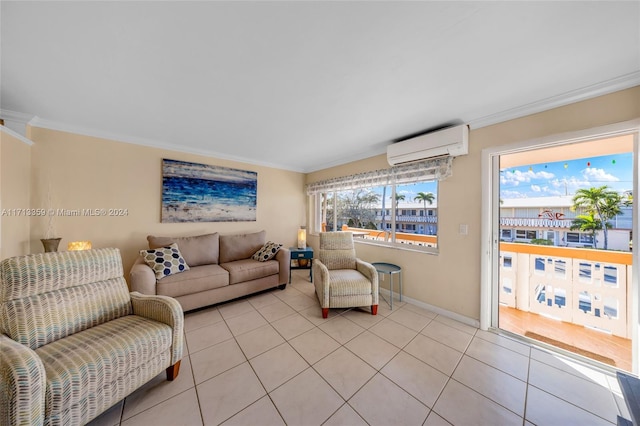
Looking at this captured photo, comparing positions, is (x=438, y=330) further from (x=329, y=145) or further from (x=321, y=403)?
(x=329, y=145)

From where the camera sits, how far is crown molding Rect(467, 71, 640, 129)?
5.01ft

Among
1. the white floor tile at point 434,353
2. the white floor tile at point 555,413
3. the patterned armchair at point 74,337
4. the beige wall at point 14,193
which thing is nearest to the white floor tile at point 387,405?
the white floor tile at point 434,353

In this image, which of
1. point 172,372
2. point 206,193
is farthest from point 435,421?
point 206,193

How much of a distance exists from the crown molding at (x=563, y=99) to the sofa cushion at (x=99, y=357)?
3.48 m

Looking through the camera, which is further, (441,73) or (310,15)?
(441,73)

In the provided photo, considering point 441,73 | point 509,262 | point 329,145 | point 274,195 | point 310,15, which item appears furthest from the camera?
point 274,195

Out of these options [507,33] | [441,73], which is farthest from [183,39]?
[507,33]

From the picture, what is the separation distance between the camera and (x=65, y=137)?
2.42 meters

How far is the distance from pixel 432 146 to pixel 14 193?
446cm

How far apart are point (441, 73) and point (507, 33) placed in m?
0.38

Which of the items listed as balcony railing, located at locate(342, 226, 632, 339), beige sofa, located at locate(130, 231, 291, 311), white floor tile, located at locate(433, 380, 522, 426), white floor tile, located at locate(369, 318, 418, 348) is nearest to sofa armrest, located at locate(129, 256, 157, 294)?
beige sofa, located at locate(130, 231, 291, 311)

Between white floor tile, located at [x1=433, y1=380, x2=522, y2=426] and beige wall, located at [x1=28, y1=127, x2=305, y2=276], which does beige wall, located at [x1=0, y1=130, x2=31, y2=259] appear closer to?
beige wall, located at [x1=28, y1=127, x2=305, y2=276]

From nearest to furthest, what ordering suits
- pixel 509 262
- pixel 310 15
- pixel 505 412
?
pixel 310 15 < pixel 505 412 < pixel 509 262

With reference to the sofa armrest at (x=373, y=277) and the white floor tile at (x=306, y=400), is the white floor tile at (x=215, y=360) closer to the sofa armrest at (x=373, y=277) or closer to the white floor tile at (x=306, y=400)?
the white floor tile at (x=306, y=400)
